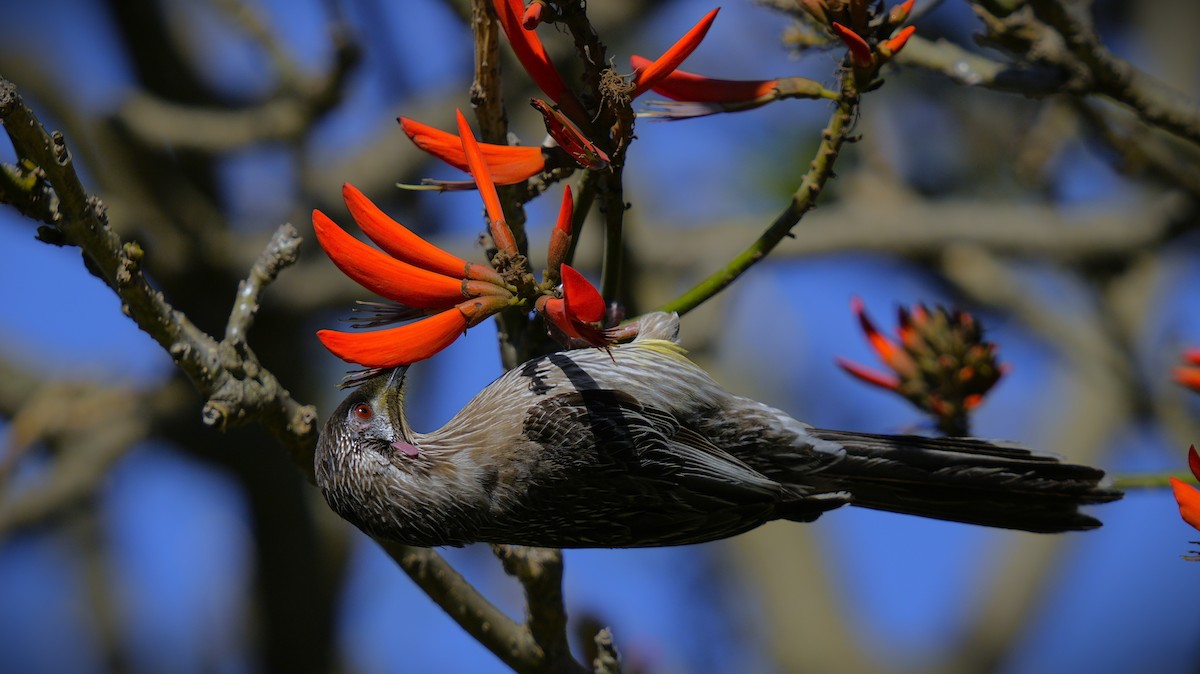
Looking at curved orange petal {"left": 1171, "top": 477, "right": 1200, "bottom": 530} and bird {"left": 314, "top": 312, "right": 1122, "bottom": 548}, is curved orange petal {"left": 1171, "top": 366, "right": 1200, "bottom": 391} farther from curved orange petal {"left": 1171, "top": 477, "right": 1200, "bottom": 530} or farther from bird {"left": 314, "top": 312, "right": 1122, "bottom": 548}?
curved orange petal {"left": 1171, "top": 477, "right": 1200, "bottom": 530}

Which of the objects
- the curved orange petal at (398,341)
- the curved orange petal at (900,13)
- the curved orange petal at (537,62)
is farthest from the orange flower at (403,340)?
the curved orange petal at (900,13)

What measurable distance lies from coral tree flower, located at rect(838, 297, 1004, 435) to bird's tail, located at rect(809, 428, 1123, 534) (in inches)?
4.7

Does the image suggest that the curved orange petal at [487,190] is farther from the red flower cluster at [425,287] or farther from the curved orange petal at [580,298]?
the curved orange petal at [580,298]

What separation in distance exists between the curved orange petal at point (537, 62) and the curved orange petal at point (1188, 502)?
1092 millimetres

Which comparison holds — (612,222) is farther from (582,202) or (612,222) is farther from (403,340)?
(403,340)

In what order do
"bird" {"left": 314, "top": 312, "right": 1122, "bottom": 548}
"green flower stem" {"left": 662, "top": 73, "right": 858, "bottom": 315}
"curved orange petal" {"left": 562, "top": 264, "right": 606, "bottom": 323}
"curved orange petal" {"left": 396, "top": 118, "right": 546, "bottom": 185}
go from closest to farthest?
1. "curved orange petal" {"left": 562, "top": 264, "right": 606, "bottom": 323}
2. "curved orange petal" {"left": 396, "top": 118, "right": 546, "bottom": 185}
3. "green flower stem" {"left": 662, "top": 73, "right": 858, "bottom": 315}
4. "bird" {"left": 314, "top": 312, "right": 1122, "bottom": 548}

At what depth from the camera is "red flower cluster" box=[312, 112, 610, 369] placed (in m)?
1.63

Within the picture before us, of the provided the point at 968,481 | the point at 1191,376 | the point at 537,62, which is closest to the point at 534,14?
the point at 537,62

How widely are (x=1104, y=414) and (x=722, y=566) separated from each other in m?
2.93

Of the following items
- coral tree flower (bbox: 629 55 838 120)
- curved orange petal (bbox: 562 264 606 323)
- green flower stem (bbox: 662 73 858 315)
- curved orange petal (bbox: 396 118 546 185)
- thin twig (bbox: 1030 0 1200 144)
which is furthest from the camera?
thin twig (bbox: 1030 0 1200 144)

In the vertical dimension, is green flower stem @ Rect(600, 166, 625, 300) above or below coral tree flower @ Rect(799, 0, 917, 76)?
below

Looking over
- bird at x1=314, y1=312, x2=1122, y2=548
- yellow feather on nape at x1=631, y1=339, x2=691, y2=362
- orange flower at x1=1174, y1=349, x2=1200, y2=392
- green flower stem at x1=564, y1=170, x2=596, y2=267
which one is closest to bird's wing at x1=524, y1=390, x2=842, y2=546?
bird at x1=314, y1=312, x2=1122, y2=548

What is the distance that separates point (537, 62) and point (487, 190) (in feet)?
0.82

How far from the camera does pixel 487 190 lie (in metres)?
1.78
